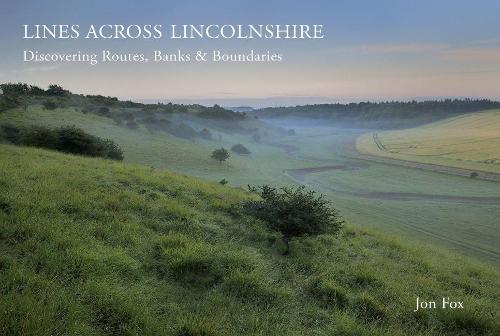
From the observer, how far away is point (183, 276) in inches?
331

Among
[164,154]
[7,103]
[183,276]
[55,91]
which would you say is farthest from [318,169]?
[55,91]

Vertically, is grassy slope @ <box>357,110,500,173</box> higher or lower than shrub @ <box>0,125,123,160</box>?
lower

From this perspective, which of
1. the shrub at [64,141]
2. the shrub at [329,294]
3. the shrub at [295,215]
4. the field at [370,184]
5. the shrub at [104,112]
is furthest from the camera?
the shrub at [104,112]

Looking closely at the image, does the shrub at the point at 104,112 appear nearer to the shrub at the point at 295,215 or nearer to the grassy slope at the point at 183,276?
the grassy slope at the point at 183,276

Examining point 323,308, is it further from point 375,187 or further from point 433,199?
point 375,187

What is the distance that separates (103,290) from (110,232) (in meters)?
3.32

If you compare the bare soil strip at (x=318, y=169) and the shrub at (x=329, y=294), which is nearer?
the shrub at (x=329, y=294)

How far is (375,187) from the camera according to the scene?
5312 centimetres

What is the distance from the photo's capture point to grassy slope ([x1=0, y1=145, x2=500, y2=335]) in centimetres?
620

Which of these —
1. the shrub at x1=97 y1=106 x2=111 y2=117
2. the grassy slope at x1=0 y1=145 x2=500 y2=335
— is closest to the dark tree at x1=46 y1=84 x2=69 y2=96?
the shrub at x1=97 y1=106 x2=111 y2=117

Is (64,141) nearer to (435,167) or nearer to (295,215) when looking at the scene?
(295,215)

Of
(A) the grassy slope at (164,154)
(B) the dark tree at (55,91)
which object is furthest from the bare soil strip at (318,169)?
(B) the dark tree at (55,91)

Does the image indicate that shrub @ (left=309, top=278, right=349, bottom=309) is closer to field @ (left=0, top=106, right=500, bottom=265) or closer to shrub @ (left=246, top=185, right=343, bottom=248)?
shrub @ (left=246, top=185, right=343, bottom=248)

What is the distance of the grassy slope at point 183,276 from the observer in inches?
244
